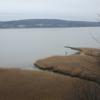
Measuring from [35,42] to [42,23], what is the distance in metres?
0.16

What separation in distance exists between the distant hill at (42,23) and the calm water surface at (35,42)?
34 mm

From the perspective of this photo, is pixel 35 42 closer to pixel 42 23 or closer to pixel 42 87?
pixel 42 23

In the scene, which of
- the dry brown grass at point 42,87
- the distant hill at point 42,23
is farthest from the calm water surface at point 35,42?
the dry brown grass at point 42,87

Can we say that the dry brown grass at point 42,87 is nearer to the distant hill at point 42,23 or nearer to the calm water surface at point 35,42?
the calm water surface at point 35,42

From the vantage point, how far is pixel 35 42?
205 cm

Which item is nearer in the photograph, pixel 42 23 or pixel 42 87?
pixel 42 87

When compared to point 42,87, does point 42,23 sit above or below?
above

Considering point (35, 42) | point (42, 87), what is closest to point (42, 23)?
point (35, 42)

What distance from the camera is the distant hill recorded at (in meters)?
1.90

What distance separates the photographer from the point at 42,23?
6.63 feet

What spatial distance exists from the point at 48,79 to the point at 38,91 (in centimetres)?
15

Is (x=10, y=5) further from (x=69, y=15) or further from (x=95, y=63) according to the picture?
(x=95, y=63)

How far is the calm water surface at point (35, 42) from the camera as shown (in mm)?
1915

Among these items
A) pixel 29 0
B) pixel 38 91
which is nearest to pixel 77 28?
pixel 29 0
